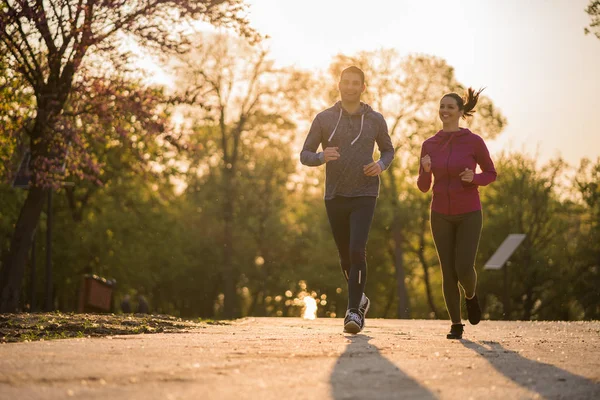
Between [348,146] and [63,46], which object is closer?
[348,146]

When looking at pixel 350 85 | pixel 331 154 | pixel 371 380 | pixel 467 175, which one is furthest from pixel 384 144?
pixel 371 380

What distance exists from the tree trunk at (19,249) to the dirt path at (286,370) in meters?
10.9

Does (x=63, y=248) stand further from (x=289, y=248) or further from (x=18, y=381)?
(x=18, y=381)

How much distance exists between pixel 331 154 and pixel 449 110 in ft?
3.81

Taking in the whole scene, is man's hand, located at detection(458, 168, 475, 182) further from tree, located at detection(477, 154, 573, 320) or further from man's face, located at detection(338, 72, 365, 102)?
tree, located at detection(477, 154, 573, 320)

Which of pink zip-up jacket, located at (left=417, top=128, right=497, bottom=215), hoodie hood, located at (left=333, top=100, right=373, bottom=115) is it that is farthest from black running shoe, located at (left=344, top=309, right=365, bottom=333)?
hoodie hood, located at (left=333, top=100, right=373, bottom=115)

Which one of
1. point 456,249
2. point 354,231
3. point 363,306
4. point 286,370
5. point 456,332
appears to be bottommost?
point 286,370

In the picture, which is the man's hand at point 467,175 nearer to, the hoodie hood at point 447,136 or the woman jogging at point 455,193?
the woman jogging at point 455,193

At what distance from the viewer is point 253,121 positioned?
4219 centimetres

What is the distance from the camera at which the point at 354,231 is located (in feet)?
31.4

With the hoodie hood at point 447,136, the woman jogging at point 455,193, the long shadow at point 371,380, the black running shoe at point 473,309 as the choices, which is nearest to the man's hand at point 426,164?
the woman jogging at point 455,193

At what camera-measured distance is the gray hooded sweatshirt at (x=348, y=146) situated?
9.66 meters

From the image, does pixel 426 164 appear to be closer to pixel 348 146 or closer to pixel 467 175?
pixel 467 175

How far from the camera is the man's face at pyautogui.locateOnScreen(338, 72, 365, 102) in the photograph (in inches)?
386
